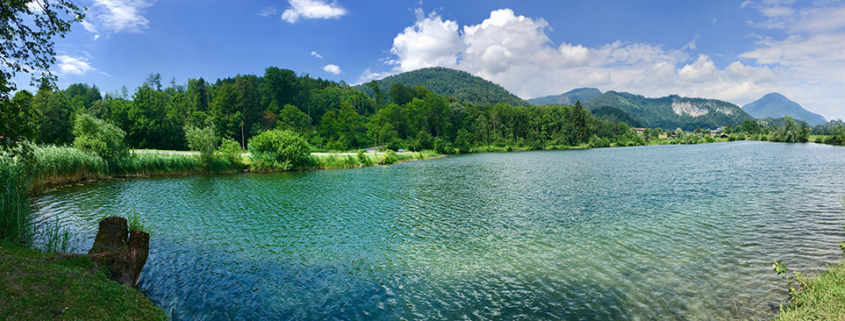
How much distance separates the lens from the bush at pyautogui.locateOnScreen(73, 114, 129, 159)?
32.9 meters

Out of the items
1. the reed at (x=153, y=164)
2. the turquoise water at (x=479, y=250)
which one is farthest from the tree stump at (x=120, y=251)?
the reed at (x=153, y=164)

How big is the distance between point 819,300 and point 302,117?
93.3 meters

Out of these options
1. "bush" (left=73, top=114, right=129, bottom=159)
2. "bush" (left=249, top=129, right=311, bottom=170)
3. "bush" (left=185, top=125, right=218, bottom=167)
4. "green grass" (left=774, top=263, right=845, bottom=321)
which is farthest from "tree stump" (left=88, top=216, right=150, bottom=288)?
"bush" (left=249, top=129, right=311, bottom=170)

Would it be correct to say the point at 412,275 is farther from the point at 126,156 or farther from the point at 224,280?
the point at 126,156

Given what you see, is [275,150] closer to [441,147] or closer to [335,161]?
[335,161]

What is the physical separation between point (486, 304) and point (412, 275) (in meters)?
2.89

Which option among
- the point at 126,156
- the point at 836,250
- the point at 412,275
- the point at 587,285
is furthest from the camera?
the point at 126,156

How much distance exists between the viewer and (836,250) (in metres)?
11.8

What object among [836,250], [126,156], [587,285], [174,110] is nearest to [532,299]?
[587,285]

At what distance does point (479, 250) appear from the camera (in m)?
13.3

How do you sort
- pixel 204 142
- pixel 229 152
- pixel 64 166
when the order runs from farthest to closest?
1. pixel 229 152
2. pixel 204 142
3. pixel 64 166

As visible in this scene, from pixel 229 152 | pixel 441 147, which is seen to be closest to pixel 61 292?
pixel 229 152

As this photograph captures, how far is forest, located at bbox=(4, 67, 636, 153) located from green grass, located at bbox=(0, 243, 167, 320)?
54677mm

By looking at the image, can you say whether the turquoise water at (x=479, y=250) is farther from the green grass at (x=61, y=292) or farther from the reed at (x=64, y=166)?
the reed at (x=64, y=166)
